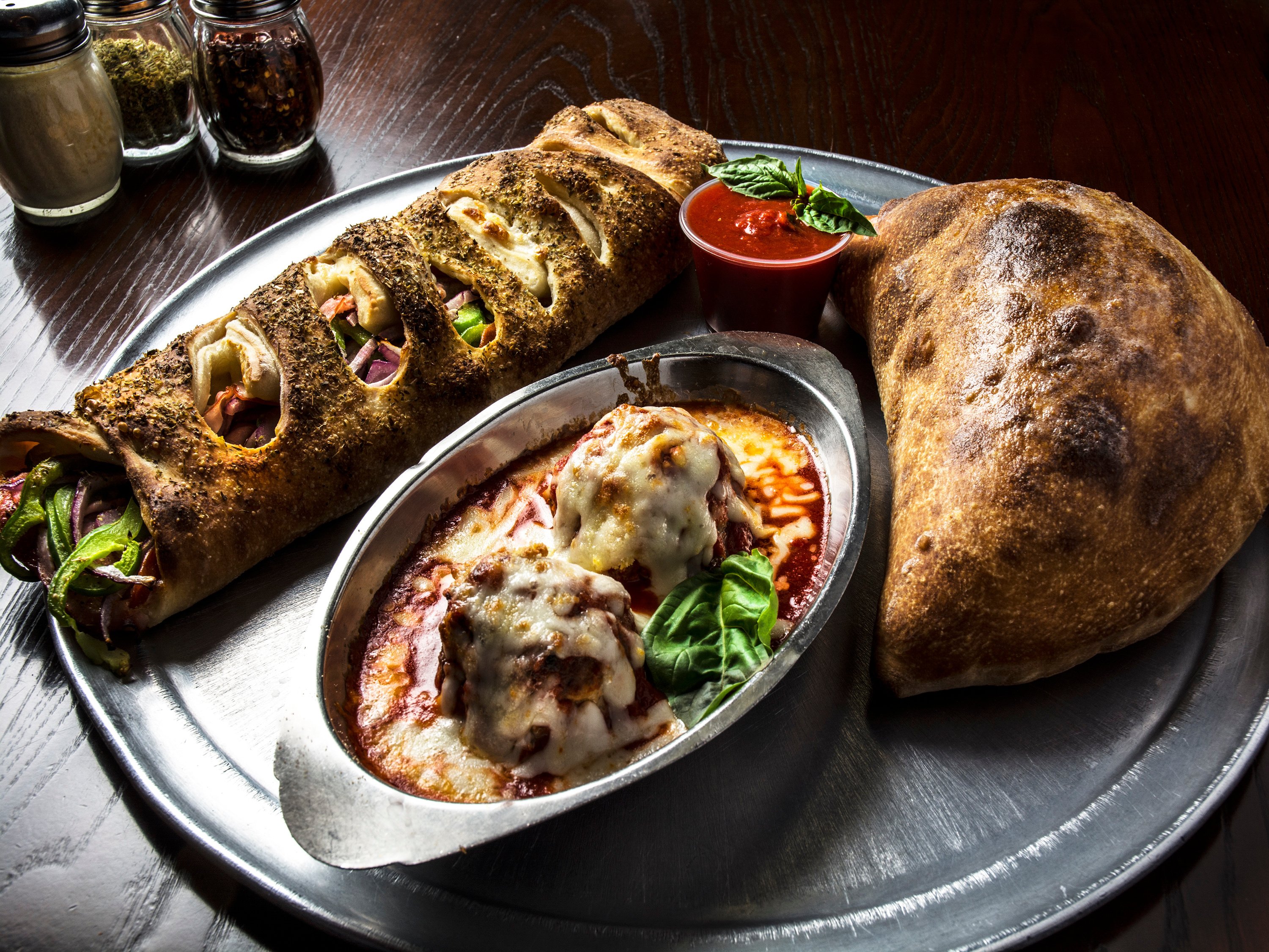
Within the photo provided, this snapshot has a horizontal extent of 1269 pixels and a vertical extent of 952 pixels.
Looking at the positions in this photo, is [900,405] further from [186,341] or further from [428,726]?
[186,341]

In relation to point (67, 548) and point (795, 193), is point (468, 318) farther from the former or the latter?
point (67, 548)

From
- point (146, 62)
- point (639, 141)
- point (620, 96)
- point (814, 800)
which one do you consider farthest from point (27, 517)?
point (620, 96)

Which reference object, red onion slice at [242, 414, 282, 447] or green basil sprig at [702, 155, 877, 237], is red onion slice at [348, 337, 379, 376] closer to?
red onion slice at [242, 414, 282, 447]

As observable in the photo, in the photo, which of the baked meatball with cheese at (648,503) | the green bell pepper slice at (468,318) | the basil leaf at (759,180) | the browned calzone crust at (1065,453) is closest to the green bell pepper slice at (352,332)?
the green bell pepper slice at (468,318)

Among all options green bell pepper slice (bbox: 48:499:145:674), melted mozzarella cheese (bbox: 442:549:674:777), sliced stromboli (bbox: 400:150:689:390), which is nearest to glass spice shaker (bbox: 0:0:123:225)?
sliced stromboli (bbox: 400:150:689:390)

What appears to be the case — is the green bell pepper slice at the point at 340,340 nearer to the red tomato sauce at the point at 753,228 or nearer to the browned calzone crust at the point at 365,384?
the browned calzone crust at the point at 365,384

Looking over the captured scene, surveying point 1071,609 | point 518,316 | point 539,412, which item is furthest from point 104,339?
point 1071,609
